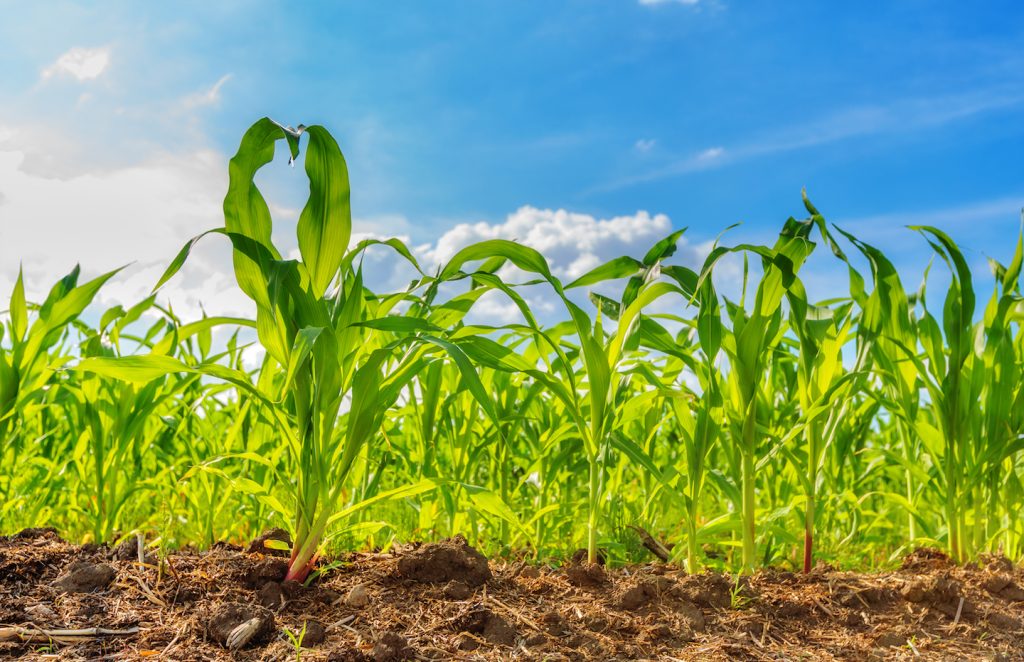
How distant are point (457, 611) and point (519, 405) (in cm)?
107

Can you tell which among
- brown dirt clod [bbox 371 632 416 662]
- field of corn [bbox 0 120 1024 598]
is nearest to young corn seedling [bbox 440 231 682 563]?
field of corn [bbox 0 120 1024 598]

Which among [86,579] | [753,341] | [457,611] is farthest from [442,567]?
[753,341]

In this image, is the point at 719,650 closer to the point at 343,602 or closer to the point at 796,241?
the point at 343,602

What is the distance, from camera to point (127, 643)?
5.60 feet

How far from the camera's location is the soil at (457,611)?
1.66 m

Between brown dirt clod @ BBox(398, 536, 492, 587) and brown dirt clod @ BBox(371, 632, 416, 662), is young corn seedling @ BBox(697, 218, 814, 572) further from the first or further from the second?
brown dirt clod @ BBox(371, 632, 416, 662)

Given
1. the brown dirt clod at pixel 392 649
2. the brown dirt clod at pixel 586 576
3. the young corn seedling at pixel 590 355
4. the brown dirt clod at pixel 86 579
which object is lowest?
the brown dirt clod at pixel 392 649

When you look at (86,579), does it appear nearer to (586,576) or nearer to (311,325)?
(311,325)

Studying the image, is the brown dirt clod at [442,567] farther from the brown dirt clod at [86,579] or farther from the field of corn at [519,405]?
the brown dirt clod at [86,579]

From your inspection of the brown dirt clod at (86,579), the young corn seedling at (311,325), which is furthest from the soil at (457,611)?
the young corn seedling at (311,325)

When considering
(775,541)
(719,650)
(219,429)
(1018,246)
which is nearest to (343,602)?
(719,650)

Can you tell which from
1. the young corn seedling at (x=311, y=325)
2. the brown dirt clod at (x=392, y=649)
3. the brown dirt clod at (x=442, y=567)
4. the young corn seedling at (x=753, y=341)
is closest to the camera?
the brown dirt clod at (x=392, y=649)

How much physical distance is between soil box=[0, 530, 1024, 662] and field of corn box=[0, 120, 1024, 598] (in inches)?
5.3

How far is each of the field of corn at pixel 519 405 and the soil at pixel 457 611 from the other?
0.13 m
